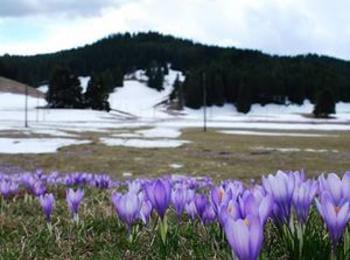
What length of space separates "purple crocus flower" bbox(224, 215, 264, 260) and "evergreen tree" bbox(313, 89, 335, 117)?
142 m

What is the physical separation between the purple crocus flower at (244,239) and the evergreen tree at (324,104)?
142272 millimetres

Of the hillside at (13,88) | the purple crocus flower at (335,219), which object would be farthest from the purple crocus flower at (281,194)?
the hillside at (13,88)

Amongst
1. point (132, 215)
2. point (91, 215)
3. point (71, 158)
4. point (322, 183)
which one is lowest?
point (71, 158)

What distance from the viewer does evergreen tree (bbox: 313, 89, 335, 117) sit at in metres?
140

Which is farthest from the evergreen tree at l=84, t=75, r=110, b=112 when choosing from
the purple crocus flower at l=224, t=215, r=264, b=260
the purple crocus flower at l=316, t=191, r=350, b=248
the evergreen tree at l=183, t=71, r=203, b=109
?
the purple crocus flower at l=224, t=215, r=264, b=260

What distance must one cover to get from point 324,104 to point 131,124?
64.3 metres

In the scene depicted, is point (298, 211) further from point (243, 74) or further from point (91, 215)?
point (243, 74)

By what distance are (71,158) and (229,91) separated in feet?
480

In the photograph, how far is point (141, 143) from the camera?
41906 millimetres

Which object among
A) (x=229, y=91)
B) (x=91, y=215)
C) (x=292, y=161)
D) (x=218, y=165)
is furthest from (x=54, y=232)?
(x=229, y=91)

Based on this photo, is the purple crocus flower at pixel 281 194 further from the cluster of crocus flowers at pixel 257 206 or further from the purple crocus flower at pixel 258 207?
the purple crocus flower at pixel 258 207

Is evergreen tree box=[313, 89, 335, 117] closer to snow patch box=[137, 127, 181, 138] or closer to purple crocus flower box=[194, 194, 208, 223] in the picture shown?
snow patch box=[137, 127, 181, 138]

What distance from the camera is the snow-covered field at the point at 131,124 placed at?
43125mm

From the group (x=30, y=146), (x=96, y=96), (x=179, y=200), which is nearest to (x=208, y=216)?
(x=179, y=200)
